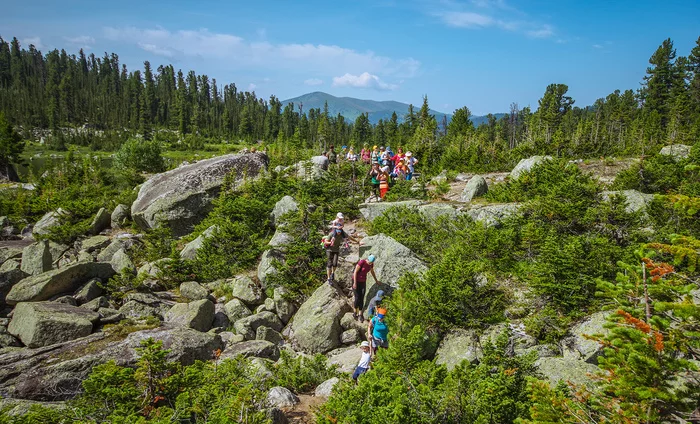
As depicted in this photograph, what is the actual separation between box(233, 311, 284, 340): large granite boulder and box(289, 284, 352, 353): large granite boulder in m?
0.57

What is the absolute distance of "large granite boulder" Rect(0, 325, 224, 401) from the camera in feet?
22.6

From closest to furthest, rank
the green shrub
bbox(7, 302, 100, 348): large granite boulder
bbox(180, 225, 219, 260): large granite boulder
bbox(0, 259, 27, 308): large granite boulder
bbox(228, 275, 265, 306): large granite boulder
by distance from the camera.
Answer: bbox(7, 302, 100, 348): large granite boulder
bbox(228, 275, 265, 306): large granite boulder
bbox(0, 259, 27, 308): large granite boulder
bbox(180, 225, 219, 260): large granite boulder
the green shrub

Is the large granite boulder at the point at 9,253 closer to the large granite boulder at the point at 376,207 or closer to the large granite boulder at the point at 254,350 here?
the large granite boulder at the point at 254,350

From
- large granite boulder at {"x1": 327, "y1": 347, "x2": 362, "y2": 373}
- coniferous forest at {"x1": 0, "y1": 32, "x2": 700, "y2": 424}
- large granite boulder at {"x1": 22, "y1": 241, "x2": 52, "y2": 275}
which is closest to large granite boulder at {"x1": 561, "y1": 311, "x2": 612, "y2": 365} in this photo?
coniferous forest at {"x1": 0, "y1": 32, "x2": 700, "y2": 424}

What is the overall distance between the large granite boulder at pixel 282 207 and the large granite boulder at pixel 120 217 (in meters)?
9.37

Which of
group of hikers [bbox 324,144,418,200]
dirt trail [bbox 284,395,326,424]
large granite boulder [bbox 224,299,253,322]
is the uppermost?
group of hikers [bbox 324,144,418,200]

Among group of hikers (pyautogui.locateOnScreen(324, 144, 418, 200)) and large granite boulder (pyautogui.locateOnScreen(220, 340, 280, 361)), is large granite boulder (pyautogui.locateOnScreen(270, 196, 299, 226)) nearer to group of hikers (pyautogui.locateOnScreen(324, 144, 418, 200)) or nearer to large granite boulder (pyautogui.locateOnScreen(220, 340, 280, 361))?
group of hikers (pyautogui.locateOnScreen(324, 144, 418, 200))

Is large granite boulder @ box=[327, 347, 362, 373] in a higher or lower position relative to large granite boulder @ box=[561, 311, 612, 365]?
lower

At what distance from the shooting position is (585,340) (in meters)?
7.07

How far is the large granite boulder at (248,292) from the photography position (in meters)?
12.2

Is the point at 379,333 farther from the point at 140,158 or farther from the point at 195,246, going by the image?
the point at 140,158

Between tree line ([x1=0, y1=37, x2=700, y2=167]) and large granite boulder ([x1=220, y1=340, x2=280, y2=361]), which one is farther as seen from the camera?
tree line ([x1=0, y1=37, x2=700, y2=167])

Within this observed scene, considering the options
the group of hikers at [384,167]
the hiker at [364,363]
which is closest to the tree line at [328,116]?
the group of hikers at [384,167]

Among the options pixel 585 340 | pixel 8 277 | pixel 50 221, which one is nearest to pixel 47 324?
pixel 8 277
